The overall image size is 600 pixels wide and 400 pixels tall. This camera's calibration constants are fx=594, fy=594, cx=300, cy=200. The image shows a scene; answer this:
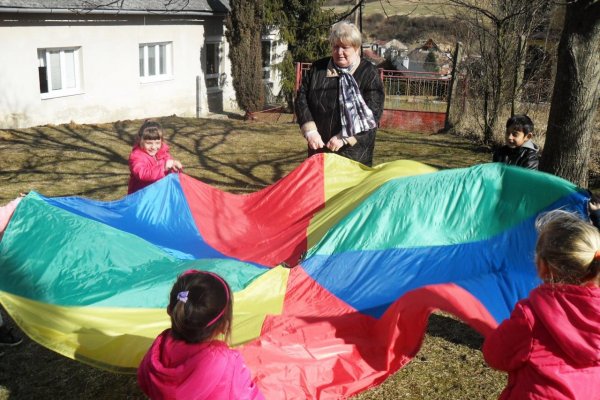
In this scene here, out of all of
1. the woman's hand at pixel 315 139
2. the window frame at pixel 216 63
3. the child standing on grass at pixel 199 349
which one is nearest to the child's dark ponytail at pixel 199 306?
the child standing on grass at pixel 199 349

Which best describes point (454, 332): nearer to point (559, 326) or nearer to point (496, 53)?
point (559, 326)

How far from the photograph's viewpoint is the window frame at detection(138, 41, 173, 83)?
13.1m

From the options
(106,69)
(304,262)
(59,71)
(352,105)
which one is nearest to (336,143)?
(352,105)

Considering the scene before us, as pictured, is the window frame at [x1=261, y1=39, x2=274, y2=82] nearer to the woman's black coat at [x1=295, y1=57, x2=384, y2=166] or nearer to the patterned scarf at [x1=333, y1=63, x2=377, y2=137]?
the woman's black coat at [x1=295, y1=57, x2=384, y2=166]

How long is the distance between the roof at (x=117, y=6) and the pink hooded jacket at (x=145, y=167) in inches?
132

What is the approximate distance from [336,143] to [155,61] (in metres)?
10.5

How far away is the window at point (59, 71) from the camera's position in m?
10.9

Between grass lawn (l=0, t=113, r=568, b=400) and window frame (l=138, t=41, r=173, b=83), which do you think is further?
window frame (l=138, t=41, r=173, b=83)

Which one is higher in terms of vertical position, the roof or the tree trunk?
the roof

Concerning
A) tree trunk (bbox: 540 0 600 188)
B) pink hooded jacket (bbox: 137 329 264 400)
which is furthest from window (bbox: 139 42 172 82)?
pink hooded jacket (bbox: 137 329 264 400)

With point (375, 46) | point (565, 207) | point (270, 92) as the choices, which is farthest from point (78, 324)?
point (375, 46)

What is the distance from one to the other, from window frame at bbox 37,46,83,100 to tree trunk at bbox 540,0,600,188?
922 centimetres

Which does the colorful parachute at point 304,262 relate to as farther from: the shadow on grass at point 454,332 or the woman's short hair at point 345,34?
the woman's short hair at point 345,34

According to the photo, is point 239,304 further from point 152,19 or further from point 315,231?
point 152,19
